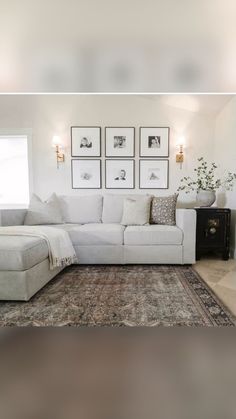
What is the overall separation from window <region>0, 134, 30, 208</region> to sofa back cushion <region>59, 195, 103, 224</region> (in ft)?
2.88

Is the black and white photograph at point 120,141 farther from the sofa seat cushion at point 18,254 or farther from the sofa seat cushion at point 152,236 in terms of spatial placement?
the sofa seat cushion at point 18,254

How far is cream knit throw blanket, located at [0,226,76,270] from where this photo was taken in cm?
230

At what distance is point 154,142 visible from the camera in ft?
12.6

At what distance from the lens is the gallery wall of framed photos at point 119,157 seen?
385 centimetres

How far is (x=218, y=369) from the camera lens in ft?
0.87

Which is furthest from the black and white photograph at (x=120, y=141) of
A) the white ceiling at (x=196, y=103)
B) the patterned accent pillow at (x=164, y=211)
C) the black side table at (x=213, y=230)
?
the black side table at (x=213, y=230)

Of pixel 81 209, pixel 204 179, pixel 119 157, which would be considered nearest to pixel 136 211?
pixel 81 209

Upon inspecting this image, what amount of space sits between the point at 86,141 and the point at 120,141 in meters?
0.53

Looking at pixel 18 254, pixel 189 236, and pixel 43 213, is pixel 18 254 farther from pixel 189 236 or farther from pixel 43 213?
pixel 189 236

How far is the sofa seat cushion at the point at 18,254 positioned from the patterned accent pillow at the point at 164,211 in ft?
5.34

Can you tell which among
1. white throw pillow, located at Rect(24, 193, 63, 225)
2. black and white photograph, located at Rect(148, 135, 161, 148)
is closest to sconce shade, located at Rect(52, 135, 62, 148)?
white throw pillow, located at Rect(24, 193, 63, 225)

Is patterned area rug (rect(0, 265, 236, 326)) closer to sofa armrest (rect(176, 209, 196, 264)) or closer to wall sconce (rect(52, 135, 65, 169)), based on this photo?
sofa armrest (rect(176, 209, 196, 264))
